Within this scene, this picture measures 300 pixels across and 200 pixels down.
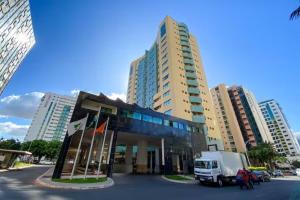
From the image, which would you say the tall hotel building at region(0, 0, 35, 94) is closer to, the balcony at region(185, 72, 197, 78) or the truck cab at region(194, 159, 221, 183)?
the truck cab at region(194, 159, 221, 183)

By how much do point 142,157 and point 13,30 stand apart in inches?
1442

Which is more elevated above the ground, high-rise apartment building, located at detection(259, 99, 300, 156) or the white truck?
high-rise apartment building, located at detection(259, 99, 300, 156)

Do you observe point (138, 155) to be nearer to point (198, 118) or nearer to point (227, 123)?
point (198, 118)

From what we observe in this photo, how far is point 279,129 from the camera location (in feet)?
445

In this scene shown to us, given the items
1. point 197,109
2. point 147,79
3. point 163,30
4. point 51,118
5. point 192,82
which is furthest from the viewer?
point 51,118

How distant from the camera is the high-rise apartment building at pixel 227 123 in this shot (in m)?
78.4

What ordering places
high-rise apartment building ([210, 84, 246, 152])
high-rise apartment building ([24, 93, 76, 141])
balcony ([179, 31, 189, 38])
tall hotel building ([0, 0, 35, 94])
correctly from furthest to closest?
high-rise apartment building ([24, 93, 76, 141]) < high-rise apartment building ([210, 84, 246, 152]) < balcony ([179, 31, 189, 38]) < tall hotel building ([0, 0, 35, 94])

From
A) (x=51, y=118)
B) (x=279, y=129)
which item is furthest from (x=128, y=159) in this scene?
(x=51, y=118)

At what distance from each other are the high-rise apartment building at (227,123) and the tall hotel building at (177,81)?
32165 mm

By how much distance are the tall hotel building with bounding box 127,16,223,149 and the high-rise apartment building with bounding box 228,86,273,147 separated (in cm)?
4991

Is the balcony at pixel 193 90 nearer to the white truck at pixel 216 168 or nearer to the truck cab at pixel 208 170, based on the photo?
the white truck at pixel 216 168

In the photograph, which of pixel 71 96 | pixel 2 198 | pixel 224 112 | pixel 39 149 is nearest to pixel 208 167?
pixel 2 198

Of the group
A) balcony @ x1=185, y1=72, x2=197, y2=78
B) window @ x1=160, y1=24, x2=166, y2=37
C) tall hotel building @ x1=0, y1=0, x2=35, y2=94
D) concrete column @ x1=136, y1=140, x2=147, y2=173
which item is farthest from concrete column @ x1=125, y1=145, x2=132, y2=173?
window @ x1=160, y1=24, x2=166, y2=37

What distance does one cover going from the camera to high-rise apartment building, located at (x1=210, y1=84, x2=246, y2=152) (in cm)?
7844
